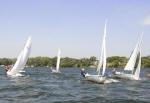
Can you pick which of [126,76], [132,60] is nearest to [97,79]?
[126,76]

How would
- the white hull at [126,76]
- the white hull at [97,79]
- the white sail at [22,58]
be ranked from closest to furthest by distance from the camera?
the white hull at [97,79], the white hull at [126,76], the white sail at [22,58]

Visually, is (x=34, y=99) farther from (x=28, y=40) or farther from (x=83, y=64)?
(x=83, y=64)

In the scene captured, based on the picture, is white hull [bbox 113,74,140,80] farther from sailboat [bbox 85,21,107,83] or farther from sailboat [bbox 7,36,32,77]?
sailboat [bbox 7,36,32,77]

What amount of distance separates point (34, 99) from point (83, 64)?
587 feet

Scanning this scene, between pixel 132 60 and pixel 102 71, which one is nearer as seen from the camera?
pixel 102 71

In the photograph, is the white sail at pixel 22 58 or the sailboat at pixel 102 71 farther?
the white sail at pixel 22 58

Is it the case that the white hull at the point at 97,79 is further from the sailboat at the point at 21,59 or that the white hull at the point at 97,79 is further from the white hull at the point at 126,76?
the sailboat at the point at 21,59

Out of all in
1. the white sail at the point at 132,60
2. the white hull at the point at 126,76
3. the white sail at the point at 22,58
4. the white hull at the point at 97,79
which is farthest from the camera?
the white sail at the point at 132,60

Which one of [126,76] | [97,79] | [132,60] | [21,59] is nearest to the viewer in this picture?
[97,79]

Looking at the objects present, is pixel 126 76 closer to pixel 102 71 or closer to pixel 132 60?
pixel 132 60

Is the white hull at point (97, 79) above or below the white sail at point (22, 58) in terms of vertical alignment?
below

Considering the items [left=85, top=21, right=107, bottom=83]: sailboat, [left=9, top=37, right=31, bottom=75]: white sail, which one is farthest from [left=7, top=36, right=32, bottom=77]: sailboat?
[left=85, top=21, right=107, bottom=83]: sailboat

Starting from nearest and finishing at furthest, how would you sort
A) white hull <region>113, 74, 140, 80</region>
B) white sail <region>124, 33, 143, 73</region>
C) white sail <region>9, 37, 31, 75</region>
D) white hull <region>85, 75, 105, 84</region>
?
white hull <region>85, 75, 105, 84</region> < white hull <region>113, 74, 140, 80</region> < white sail <region>9, 37, 31, 75</region> < white sail <region>124, 33, 143, 73</region>

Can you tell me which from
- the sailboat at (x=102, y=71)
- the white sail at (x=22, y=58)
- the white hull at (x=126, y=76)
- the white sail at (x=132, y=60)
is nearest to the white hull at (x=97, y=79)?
the sailboat at (x=102, y=71)
